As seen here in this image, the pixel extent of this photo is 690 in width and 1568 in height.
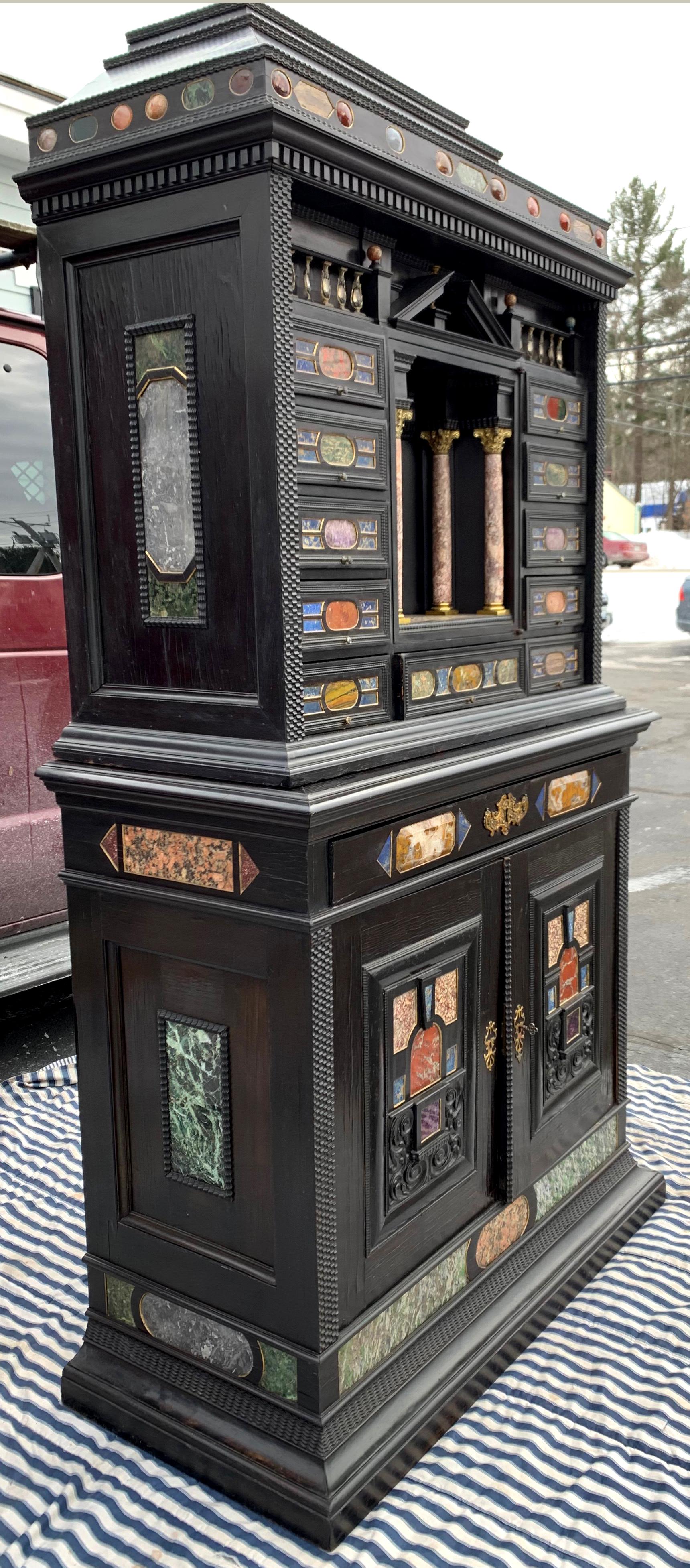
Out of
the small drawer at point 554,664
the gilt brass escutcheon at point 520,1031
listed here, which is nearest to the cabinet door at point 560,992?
the gilt brass escutcheon at point 520,1031

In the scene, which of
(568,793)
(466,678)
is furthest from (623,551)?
(466,678)

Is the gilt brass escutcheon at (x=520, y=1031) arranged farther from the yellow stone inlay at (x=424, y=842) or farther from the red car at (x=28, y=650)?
the red car at (x=28, y=650)

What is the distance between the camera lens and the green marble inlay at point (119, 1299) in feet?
6.89

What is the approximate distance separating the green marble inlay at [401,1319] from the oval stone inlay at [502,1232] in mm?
62

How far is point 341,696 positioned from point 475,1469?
134 centimetres

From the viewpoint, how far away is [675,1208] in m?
2.86

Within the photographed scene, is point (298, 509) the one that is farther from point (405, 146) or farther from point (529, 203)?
point (529, 203)

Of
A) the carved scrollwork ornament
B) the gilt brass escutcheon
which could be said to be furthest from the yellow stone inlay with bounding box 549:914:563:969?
the carved scrollwork ornament

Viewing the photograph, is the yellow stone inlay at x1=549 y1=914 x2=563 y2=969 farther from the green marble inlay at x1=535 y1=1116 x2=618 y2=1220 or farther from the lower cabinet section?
the green marble inlay at x1=535 y1=1116 x2=618 y2=1220

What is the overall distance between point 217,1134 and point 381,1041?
1.02 feet

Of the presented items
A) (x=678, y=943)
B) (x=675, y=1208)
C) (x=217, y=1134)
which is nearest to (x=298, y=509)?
(x=217, y=1134)

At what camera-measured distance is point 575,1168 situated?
2658 mm

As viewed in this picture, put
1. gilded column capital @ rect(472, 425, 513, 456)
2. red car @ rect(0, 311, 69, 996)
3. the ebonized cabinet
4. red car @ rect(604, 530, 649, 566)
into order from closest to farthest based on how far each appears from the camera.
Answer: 1. the ebonized cabinet
2. gilded column capital @ rect(472, 425, 513, 456)
3. red car @ rect(0, 311, 69, 996)
4. red car @ rect(604, 530, 649, 566)

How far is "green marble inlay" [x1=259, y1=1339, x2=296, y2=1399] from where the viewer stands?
186 cm
